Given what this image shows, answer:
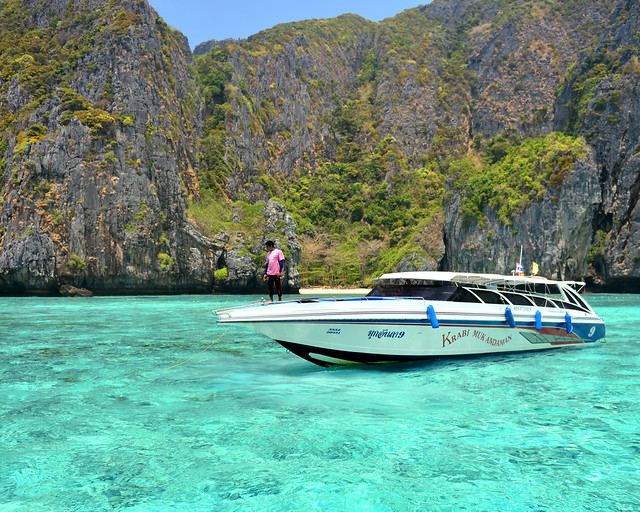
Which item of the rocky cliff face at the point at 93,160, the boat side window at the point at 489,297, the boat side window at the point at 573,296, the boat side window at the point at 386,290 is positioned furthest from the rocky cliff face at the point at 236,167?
the boat side window at the point at 489,297

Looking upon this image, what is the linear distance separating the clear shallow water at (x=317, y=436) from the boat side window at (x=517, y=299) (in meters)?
1.70

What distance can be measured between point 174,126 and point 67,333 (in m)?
52.8

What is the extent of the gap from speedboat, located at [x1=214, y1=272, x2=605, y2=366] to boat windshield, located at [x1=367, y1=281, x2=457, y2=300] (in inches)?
0.9

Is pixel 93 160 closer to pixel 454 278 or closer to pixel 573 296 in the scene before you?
pixel 454 278

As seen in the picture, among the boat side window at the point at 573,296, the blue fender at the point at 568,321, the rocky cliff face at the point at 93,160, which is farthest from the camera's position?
the rocky cliff face at the point at 93,160

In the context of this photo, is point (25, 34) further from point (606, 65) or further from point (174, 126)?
point (606, 65)

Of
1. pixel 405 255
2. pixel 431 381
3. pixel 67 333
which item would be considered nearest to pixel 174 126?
pixel 405 255

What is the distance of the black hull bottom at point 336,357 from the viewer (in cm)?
977

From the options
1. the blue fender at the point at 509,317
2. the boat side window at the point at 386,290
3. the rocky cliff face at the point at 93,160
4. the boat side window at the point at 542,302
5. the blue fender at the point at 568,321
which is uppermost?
the rocky cliff face at the point at 93,160

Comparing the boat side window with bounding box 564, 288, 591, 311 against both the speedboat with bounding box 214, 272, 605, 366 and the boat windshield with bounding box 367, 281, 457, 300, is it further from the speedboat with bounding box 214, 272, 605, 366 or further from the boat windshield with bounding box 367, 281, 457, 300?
the boat windshield with bounding box 367, 281, 457, 300

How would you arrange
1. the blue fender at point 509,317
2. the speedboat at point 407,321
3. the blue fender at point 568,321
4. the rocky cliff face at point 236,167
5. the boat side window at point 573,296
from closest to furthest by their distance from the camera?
→ the speedboat at point 407,321, the blue fender at point 509,317, the blue fender at point 568,321, the boat side window at point 573,296, the rocky cliff face at point 236,167

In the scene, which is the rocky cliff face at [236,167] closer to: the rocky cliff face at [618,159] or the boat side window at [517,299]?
the rocky cliff face at [618,159]

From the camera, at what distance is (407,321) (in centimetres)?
994

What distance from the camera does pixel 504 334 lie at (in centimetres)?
1166
